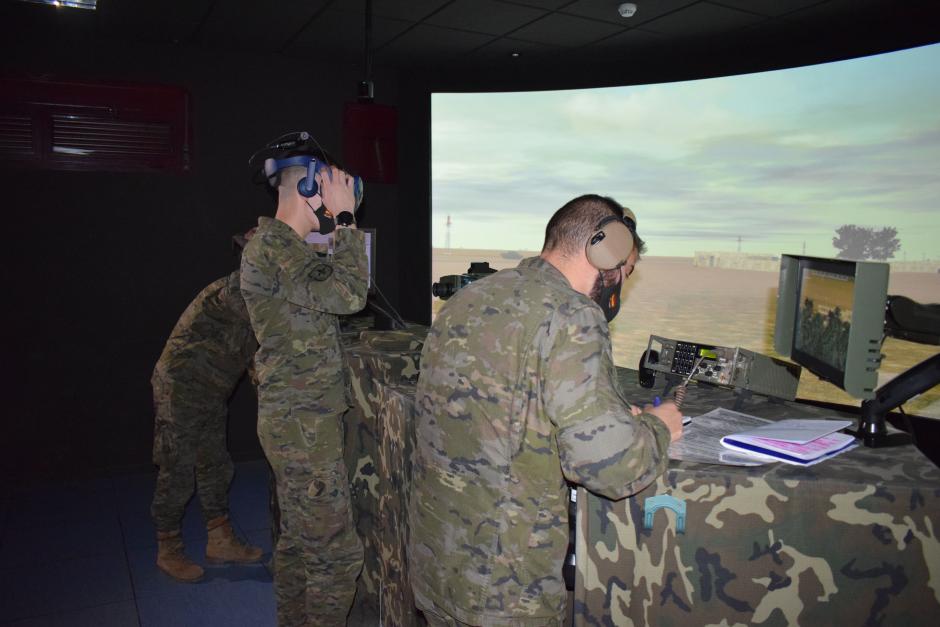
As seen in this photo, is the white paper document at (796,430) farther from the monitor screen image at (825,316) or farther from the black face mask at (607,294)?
the black face mask at (607,294)


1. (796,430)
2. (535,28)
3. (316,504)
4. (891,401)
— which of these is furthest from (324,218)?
(535,28)

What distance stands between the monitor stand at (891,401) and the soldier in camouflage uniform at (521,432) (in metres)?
0.53

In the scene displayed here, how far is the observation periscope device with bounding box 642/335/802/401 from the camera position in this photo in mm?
1749

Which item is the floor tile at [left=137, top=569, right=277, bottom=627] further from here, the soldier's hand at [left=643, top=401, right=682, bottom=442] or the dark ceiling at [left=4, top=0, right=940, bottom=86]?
the dark ceiling at [left=4, top=0, right=940, bottom=86]

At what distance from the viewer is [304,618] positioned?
2.20m

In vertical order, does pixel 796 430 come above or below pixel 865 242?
below

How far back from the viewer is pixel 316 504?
2.06m

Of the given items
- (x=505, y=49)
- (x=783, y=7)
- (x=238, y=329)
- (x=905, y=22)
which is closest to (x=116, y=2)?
(x=238, y=329)

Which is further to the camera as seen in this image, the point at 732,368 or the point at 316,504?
the point at 316,504

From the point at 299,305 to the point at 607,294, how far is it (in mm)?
970

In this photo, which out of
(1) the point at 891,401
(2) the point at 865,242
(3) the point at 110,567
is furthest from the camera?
(2) the point at 865,242

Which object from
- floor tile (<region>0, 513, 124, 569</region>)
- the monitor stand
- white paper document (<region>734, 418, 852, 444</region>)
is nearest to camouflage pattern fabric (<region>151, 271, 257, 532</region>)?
floor tile (<region>0, 513, 124, 569</region>)

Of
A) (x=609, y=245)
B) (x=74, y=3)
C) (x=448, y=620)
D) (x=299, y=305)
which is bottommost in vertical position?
(x=448, y=620)

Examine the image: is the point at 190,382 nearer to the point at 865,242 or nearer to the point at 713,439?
the point at 713,439
